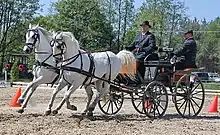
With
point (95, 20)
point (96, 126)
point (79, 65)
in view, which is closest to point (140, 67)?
point (79, 65)

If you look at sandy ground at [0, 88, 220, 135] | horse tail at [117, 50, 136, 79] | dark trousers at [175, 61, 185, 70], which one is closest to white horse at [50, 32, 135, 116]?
horse tail at [117, 50, 136, 79]

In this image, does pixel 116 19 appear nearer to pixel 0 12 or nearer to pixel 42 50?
pixel 0 12

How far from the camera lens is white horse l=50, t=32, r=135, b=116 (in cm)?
1018

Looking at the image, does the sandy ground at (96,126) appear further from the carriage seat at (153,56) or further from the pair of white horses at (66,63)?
the carriage seat at (153,56)

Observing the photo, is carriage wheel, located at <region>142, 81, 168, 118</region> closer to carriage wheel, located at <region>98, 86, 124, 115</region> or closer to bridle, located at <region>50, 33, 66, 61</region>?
carriage wheel, located at <region>98, 86, 124, 115</region>

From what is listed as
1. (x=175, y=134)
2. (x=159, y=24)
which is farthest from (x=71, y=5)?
(x=175, y=134)

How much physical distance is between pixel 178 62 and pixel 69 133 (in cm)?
491

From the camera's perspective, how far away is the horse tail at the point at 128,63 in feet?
37.2

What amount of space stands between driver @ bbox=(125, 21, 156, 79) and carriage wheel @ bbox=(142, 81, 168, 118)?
654 mm

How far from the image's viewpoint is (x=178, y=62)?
11781mm

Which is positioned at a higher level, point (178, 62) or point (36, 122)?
point (178, 62)

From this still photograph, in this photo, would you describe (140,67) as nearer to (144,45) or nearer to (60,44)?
(144,45)

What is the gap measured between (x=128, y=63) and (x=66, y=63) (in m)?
1.85

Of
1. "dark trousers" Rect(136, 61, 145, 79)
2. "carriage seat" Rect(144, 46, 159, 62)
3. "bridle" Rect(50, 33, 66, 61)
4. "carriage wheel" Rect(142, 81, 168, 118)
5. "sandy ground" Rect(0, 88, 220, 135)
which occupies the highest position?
"bridle" Rect(50, 33, 66, 61)
